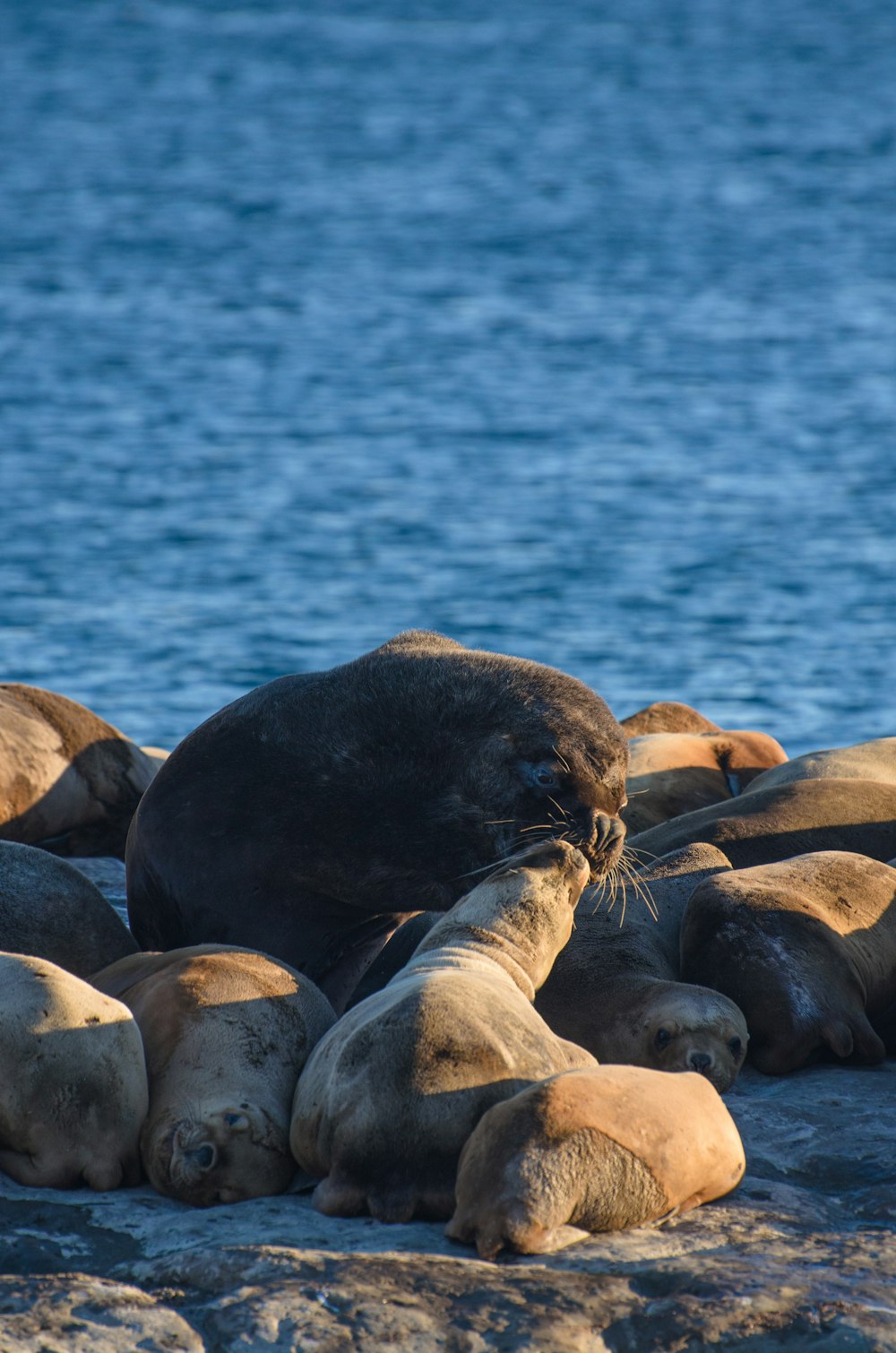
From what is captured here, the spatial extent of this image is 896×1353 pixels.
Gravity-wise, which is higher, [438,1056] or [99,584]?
[438,1056]

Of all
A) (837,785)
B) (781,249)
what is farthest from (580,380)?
(837,785)

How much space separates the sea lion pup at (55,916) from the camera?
5539 millimetres

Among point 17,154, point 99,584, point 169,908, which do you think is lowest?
point 99,584

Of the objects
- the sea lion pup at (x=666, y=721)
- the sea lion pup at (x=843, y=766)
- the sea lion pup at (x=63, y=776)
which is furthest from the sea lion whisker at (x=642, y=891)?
the sea lion pup at (x=666, y=721)

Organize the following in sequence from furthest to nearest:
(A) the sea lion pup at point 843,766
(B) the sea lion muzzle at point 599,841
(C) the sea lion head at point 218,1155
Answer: (A) the sea lion pup at point 843,766 < (B) the sea lion muzzle at point 599,841 < (C) the sea lion head at point 218,1155

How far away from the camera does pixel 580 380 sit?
32.8 meters

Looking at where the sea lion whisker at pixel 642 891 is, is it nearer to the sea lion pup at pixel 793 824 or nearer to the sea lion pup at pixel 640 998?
the sea lion pup at pixel 640 998

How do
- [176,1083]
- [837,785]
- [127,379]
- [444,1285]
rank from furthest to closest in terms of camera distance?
[127,379]
[837,785]
[176,1083]
[444,1285]

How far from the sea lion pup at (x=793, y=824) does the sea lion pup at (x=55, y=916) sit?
1.86 metres

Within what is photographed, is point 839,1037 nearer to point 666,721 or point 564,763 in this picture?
point 564,763

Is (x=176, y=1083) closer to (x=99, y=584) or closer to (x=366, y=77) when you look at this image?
(x=99, y=584)

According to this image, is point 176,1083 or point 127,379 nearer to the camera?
point 176,1083

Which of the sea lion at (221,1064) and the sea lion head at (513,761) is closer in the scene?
the sea lion at (221,1064)

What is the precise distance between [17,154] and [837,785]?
53.3 meters
